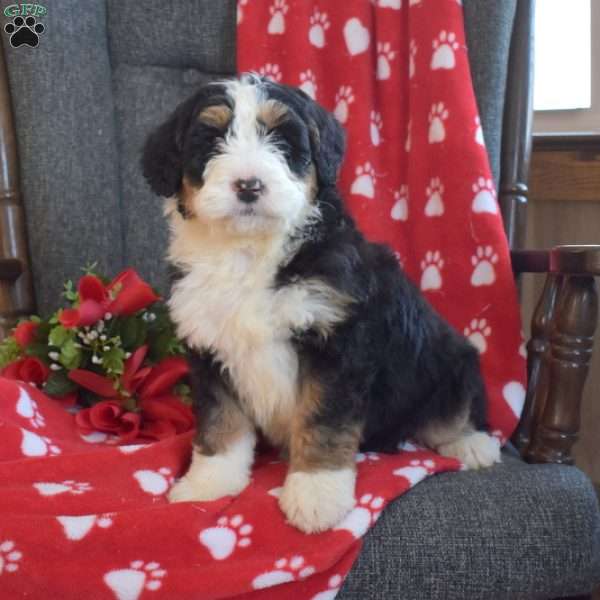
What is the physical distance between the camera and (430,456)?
159 cm

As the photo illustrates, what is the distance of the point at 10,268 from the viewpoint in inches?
80.6

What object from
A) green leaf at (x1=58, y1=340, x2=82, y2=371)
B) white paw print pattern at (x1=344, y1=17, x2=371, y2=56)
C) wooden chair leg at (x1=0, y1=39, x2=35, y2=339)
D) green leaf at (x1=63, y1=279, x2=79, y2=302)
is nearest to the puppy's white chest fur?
green leaf at (x1=58, y1=340, x2=82, y2=371)

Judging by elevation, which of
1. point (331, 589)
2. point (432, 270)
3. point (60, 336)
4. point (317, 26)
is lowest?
point (331, 589)

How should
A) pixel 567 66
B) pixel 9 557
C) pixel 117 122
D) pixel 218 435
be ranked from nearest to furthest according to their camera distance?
pixel 9 557 < pixel 218 435 < pixel 117 122 < pixel 567 66

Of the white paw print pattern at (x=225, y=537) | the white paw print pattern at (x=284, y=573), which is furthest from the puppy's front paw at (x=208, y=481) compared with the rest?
the white paw print pattern at (x=284, y=573)

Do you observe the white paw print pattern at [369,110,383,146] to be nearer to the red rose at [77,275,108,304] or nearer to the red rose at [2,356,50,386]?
the red rose at [77,275,108,304]

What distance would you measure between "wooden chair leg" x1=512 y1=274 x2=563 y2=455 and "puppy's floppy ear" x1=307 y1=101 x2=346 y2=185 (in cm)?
57

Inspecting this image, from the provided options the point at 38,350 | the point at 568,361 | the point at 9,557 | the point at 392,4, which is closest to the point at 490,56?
the point at 392,4

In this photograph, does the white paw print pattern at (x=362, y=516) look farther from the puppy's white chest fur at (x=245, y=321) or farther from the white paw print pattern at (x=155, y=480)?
the white paw print pattern at (x=155, y=480)

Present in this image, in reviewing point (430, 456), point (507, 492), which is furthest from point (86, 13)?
point (507, 492)

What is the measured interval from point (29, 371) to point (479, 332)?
4.23ft

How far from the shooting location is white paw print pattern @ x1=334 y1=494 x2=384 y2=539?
4.25 feet

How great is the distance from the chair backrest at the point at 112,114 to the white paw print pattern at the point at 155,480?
88 cm

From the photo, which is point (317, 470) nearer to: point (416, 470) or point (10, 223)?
point (416, 470)
